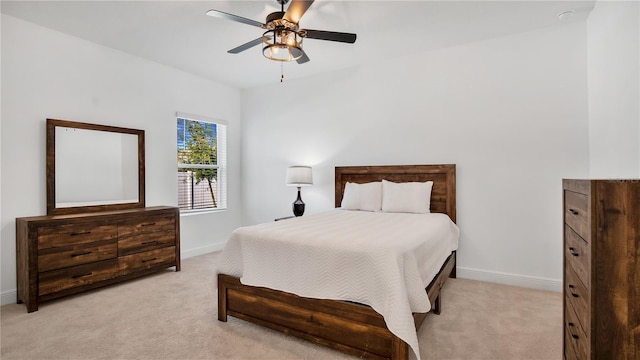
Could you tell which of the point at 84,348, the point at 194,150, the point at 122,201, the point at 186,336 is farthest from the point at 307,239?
the point at 194,150

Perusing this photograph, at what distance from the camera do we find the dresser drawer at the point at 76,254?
2.84 m

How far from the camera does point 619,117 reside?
2207 millimetres

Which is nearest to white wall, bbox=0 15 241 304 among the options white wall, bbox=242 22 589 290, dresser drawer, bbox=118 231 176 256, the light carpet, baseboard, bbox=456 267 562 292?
dresser drawer, bbox=118 231 176 256

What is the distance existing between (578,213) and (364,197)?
266 cm

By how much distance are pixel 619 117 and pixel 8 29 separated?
517 centimetres

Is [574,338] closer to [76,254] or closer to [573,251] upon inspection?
[573,251]

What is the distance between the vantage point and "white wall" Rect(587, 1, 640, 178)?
1919 millimetres

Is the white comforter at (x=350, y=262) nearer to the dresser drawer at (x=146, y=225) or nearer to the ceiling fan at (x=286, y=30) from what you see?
the ceiling fan at (x=286, y=30)

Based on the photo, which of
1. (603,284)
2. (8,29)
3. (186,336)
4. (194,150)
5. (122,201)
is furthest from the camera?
(194,150)

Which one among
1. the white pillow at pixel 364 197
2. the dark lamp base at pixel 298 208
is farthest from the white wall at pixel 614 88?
the dark lamp base at pixel 298 208

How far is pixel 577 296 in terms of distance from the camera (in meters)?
1.29

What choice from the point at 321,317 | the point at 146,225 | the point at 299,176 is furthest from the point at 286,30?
the point at 146,225

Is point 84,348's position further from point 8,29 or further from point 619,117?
point 619,117

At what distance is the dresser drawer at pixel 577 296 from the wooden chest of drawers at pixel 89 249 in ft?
12.5
